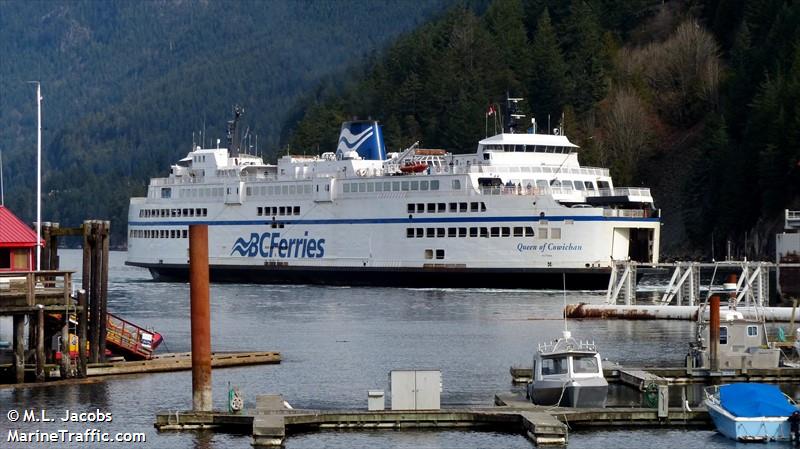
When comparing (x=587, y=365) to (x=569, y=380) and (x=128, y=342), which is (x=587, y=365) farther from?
(x=128, y=342)

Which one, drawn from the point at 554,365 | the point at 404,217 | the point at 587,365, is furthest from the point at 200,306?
the point at 404,217

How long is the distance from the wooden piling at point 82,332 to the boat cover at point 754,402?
13280 millimetres

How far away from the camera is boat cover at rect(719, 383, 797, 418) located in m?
26.1

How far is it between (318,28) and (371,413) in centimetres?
15403

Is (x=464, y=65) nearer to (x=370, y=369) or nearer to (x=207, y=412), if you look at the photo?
(x=370, y=369)

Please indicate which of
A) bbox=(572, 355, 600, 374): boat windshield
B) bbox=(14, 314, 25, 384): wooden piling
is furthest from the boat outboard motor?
bbox=(572, 355, 600, 374): boat windshield

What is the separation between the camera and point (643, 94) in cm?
10169

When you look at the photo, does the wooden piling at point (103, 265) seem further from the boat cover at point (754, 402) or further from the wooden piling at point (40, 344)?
the boat cover at point (754, 402)

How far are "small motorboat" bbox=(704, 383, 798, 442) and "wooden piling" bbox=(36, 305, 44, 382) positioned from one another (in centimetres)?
1332

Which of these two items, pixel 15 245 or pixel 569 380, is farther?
pixel 15 245

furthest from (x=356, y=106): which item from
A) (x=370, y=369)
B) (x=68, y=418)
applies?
(x=68, y=418)

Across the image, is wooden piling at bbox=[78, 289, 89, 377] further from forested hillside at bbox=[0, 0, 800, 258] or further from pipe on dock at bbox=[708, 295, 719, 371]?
forested hillside at bbox=[0, 0, 800, 258]

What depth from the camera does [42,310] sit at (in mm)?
30609

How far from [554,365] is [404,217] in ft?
135
